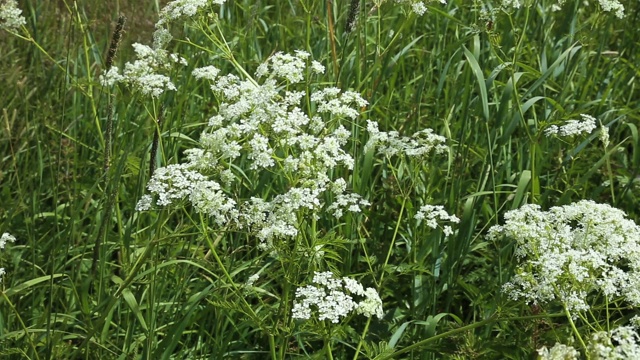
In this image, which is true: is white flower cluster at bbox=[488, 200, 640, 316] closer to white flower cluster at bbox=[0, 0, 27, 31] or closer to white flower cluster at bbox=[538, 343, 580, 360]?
white flower cluster at bbox=[538, 343, 580, 360]

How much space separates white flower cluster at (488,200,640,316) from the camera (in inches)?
104

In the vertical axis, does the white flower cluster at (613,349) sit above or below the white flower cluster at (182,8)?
below

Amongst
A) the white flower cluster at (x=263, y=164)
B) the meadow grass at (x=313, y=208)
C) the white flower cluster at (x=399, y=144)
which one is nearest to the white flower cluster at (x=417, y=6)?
the meadow grass at (x=313, y=208)

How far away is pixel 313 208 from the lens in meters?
2.80

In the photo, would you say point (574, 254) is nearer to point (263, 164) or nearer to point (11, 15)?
point (263, 164)

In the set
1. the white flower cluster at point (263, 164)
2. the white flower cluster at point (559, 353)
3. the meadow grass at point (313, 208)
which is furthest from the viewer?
the meadow grass at point (313, 208)

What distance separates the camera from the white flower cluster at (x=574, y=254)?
2.63 meters

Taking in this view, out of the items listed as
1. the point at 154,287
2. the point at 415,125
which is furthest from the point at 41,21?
the point at 154,287

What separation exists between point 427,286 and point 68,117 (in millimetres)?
2376

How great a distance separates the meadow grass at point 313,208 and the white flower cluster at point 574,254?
70 millimetres

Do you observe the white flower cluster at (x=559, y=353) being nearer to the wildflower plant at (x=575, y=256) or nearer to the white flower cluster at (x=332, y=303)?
the wildflower plant at (x=575, y=256)

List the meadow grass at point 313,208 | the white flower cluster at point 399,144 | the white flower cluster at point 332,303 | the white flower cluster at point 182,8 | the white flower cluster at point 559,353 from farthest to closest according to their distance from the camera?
the white flower cluster at point 182,8, the white flower cluster at point 399,144, the meadow grass at point 313,208, the white flower cluster at point 332,303, the white flower cluster at point 559,353

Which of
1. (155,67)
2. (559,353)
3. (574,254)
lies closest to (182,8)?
(155,67)

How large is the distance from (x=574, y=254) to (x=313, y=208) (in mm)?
788
